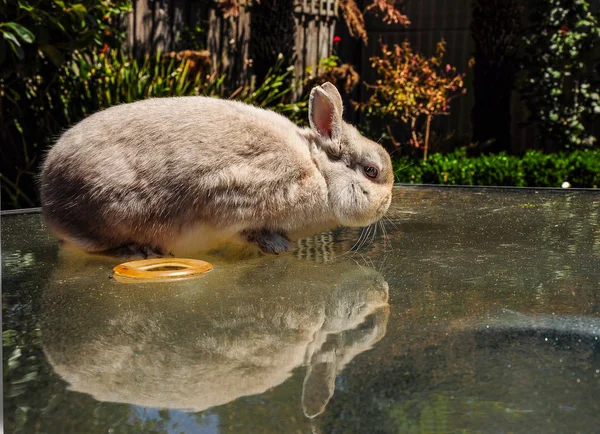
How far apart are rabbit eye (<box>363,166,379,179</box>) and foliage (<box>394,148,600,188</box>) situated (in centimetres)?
594

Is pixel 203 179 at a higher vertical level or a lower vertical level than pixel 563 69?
lower

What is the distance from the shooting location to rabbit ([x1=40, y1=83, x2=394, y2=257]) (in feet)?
9.27

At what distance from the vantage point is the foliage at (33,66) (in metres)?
5.95

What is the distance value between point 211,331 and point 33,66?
527 cm

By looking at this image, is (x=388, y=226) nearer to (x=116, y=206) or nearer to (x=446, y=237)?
(x=446, y=237)

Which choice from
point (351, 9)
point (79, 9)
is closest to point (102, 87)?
point (79, 9)

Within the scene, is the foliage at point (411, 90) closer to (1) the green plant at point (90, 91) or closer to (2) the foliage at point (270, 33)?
(2) the foliage at point (270, 33)

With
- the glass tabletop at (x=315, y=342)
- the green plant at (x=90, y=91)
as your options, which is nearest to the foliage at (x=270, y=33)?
the green plant at (x=90, y=91)

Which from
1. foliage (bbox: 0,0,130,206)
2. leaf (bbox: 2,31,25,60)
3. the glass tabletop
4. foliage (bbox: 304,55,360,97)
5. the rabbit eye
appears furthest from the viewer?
foliage (bbox: 304,55,360,97)

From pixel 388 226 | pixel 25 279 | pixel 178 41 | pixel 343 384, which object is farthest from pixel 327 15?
pixel 343 384

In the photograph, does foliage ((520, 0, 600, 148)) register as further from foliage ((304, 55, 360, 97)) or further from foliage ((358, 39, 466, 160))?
foliage ((304, 55, 360, 97))

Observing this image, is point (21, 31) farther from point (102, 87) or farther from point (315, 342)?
point (315, 342)

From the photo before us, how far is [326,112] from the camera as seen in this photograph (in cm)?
304

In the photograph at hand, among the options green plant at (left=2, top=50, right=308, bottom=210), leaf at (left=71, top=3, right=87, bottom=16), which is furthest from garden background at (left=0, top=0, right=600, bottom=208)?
leaf at (left=71, top=3, right=87, bottom=16)
